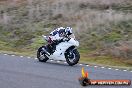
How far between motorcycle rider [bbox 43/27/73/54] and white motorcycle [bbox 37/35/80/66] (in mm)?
131

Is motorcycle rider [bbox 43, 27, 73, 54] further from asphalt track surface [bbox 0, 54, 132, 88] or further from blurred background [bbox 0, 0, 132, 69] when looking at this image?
blurred background [bbox 0, 0, 132, 69]

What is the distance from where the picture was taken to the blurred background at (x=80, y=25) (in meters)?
24.5

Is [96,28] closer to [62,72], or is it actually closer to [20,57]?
[20,57]

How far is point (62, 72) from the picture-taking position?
16906mm

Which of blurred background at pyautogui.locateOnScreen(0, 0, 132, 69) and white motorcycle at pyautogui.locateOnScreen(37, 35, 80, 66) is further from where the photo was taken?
blurred background at pyautogui.locateOnScreen(0, 0, 132, 69)

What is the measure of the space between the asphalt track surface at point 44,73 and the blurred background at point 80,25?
369 centimetres

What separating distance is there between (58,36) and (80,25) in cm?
954

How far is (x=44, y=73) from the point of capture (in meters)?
16.5

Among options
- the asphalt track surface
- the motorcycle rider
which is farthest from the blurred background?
the asphalt track surface

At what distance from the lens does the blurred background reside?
966 inches

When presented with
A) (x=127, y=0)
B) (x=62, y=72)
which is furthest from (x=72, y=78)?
(x=127, y=0)

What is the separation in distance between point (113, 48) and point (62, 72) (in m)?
8.21

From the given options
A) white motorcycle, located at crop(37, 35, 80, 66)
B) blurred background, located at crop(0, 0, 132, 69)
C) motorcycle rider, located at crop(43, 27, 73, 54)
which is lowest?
blurred background, located at crop(0, 0, 132, 69)

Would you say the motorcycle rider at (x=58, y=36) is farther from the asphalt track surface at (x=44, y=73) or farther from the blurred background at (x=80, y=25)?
the blurred background at (x=80, y=25)
